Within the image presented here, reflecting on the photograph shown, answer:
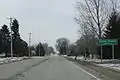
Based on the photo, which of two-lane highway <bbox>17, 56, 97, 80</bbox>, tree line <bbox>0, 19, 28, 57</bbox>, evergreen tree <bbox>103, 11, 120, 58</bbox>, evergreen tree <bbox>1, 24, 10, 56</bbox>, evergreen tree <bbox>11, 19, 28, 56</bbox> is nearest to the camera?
two-lane highway <bbox>17, 56, 97, 80</bbox>

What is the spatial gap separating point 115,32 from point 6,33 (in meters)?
73.4

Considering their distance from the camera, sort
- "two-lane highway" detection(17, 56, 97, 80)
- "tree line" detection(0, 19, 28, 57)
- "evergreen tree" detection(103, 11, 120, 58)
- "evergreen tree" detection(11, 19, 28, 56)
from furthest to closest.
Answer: "evergreen tree" detection(11, 19, 28, 56) → "tree line" detection(0, 19, 28, 57) → "evergreen tree" detection(103, 11, 120, 58) → "two-lane highway" detection(17, 56, 97, 80)

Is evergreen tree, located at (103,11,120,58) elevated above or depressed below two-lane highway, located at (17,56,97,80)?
above

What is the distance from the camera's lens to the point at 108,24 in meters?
64.9

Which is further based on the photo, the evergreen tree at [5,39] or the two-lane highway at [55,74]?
the evergreen tree at [5,39]

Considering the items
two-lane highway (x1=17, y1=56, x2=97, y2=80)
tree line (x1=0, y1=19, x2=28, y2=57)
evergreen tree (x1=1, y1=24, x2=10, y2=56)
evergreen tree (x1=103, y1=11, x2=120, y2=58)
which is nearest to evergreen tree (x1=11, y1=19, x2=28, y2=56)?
tree line (x1=0, y1=19, x2=28, y2=57)

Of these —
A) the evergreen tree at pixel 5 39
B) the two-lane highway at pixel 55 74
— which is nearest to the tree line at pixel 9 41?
the evergreen tree at pixel 5 39

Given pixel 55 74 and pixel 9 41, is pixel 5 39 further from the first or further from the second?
pixel 55 74

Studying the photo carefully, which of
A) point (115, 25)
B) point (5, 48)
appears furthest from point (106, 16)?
point (5, 48)

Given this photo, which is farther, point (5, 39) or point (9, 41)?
point (5, 39)

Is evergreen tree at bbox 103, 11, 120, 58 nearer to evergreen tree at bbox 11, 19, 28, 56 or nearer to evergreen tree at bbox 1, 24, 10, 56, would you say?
evergreen tree at bbox 1, 24, 10, 56

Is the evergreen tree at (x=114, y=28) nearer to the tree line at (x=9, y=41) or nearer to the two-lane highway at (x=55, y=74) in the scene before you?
the two-lane highway at (x=55, y=74)

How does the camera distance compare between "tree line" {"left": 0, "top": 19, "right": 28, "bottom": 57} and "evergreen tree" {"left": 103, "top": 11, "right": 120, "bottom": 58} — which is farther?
"tree line" {"left": 0, "top": 19, "right": 28, "bottom": 57}

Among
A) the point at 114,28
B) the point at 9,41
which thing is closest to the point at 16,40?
the point at 9,41
